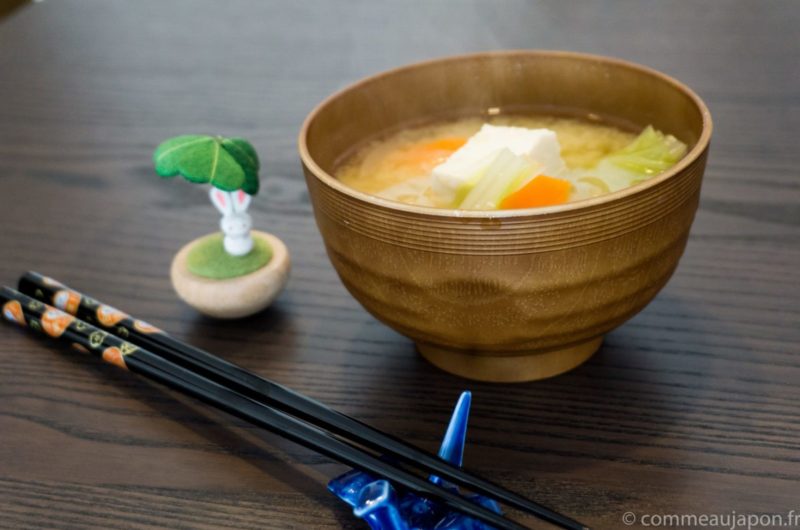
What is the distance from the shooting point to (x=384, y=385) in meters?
1.07

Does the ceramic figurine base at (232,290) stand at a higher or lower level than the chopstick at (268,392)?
lower

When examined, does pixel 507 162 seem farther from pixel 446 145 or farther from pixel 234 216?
pixel 234 216

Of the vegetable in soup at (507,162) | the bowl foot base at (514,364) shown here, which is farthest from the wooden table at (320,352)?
the vegetable in soup at (507,162)

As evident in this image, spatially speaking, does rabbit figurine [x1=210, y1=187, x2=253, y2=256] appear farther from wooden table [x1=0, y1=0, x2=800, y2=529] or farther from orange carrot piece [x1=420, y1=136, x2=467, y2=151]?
orange carrot piece [x1=420, y1=136, x2=467, y2=151]

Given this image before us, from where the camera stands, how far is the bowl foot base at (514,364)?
103 cm

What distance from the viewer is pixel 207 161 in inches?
43.6

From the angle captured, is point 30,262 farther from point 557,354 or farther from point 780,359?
point 780,359

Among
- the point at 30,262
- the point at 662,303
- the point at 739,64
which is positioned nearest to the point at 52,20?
the point at 30,262

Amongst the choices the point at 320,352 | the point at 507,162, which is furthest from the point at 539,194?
the point at 320,352

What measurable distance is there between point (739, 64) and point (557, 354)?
1224 mm

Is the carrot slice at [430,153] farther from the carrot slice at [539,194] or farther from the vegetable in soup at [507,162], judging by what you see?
the carrot slice at [539,194]

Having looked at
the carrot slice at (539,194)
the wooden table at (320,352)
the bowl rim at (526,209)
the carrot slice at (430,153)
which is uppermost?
the bowl rim at (526,209)

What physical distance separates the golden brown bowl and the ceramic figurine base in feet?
0.60

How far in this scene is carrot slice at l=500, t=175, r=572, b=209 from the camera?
3.27 ft
